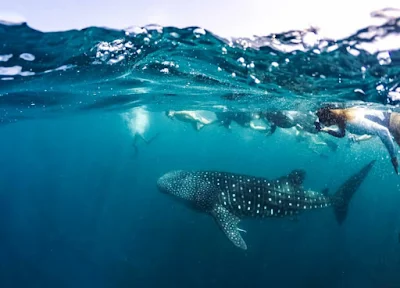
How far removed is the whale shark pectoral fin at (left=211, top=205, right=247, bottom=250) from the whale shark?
0.10 feet

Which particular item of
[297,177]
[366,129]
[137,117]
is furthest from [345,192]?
[137,117]

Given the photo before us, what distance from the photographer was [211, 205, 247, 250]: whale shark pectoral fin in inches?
352

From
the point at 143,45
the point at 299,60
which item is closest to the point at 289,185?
the point at 299,60

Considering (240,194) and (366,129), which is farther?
(240,194)

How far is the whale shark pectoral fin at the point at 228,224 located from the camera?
8934 mm

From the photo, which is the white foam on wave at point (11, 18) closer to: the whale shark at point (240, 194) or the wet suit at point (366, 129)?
the whale shark at point (240, 194)

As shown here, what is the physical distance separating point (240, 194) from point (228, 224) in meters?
1.48

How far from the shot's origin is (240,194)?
1061cm

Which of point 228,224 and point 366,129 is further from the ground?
point 366,129

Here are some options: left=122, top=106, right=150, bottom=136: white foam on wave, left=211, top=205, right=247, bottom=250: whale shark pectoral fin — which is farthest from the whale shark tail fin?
left=122, top=106, right=150, bottom=136: white foam on wave

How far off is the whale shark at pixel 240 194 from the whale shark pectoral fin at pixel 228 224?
0.10 feet

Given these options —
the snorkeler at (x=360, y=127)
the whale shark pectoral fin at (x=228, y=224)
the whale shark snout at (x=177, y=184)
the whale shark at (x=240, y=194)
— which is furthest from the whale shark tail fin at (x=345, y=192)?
the whale shark snout at (x=177, y=184)

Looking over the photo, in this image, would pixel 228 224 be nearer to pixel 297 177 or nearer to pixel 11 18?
pixel 297 177

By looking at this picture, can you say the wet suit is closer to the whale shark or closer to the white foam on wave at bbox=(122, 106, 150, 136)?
the whale shark
